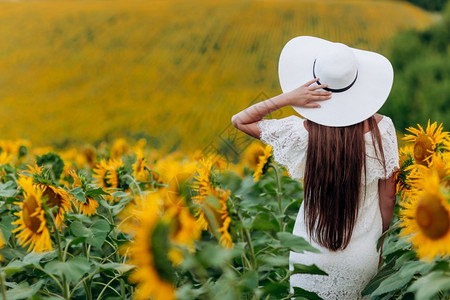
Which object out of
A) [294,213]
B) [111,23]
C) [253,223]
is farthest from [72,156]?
[111,23]

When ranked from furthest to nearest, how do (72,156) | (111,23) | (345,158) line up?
(111,23) < (72,156) < (345,158)

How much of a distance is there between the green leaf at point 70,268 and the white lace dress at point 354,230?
0.52m

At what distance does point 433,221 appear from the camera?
3.54ft

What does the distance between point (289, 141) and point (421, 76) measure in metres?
10.9

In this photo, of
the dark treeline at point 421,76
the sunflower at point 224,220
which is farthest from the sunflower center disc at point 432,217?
the dark treeline at point 421,76

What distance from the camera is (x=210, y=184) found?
1288mm

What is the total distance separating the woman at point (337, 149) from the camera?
147 centimetres

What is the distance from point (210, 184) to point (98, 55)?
14.6 m

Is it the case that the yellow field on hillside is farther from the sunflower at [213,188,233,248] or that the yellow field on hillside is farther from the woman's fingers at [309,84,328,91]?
the sunflower at [213,188,233,248]

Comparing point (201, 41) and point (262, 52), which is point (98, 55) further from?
point (262, 52)

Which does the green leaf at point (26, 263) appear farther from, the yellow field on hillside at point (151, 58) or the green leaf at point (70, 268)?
the yellow field on hillside at point (151, 58)

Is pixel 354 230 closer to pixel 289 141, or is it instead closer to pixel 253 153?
pixel 289 141

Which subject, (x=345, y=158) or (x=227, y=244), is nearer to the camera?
(x=227, y=244)

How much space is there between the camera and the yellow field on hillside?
1086cm
